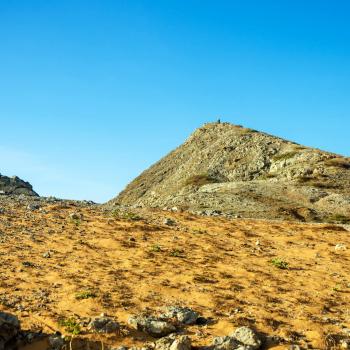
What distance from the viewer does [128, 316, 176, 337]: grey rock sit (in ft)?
47.4

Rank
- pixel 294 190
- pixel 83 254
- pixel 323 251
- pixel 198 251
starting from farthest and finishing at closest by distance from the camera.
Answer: pixel 294 190
pixel 323 251
pixel 198 251
pixel 83 254

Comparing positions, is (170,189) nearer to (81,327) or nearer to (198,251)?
(198,251)

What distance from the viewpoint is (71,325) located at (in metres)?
14.4

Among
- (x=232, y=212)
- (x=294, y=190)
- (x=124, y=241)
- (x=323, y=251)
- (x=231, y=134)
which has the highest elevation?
(x=231, y=134)

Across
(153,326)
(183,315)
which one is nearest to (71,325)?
(153,326)

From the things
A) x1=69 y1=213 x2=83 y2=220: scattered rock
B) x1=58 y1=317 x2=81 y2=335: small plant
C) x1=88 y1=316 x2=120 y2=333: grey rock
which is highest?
x1=69 y1=213 x2=83 y2=220: scattered rock

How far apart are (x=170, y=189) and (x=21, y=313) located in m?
71.9

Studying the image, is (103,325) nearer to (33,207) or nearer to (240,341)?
(240,341)

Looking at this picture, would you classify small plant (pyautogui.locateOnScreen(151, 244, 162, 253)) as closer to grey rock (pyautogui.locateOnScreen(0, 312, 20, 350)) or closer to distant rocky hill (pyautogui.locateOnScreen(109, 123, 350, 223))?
grey rock (pyautogui.locateOnScreen(0, 312, 20, 350))

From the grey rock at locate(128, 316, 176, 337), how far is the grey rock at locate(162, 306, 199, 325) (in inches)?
24.3

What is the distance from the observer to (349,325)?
15.8 m

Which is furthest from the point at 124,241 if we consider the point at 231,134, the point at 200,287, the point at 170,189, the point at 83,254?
the point at 231,134

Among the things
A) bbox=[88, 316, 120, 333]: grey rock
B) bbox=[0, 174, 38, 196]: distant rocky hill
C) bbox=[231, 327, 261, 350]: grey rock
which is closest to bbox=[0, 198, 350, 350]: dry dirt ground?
bbox=[88, 316, 120, 333]: grey rock

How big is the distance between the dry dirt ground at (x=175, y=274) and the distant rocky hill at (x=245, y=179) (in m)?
12.4
